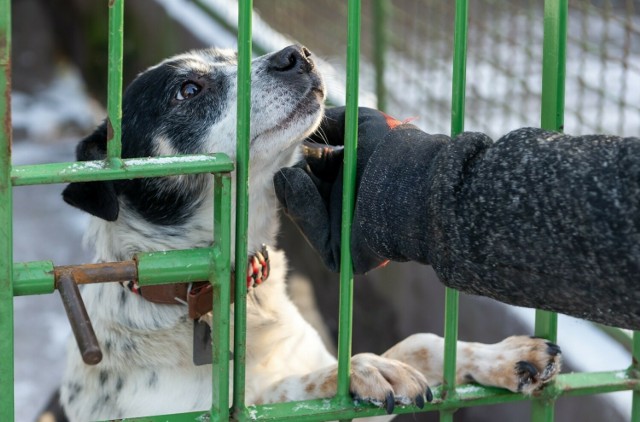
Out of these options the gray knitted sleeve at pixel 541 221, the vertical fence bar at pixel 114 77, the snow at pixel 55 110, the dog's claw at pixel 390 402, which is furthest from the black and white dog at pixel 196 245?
the snow at pixel 55 110

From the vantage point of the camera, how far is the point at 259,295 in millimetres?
2666

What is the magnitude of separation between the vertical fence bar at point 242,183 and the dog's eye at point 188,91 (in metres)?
0.90

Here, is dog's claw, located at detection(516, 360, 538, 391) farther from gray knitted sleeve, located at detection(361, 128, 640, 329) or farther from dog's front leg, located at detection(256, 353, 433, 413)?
gray knitted sleeve, located at detection(361, 128, 640, 329)

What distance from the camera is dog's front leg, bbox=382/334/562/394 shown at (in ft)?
7.00

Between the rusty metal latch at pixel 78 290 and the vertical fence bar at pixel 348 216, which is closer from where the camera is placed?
the rusty metal latch at pixel 78 290

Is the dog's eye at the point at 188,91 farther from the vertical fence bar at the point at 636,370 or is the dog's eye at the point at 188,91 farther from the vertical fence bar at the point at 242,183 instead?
the vertical fence bar at the point at 636,370

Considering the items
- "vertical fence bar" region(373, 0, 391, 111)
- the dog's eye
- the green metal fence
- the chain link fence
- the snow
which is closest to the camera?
the green metal fence

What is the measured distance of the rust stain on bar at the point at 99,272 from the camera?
5.55ft

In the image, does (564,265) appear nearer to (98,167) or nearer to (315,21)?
(98,167)

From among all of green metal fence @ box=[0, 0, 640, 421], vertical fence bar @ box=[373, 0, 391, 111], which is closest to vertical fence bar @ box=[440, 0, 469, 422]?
green metal fence @ box=[0, 0, 640, 421]

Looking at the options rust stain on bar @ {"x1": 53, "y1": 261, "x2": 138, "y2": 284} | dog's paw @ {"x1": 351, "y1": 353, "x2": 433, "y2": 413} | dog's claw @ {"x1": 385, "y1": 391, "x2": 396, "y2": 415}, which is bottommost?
dog's claw @ {"x1": 385, "y1": 391, "x2": 396, "y2": 415}

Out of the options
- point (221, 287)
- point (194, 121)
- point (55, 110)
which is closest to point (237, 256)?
point (221, 287)

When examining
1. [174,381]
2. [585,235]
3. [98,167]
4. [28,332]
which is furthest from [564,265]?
[28,332]

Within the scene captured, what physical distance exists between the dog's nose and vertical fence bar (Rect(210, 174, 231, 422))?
68 cm
